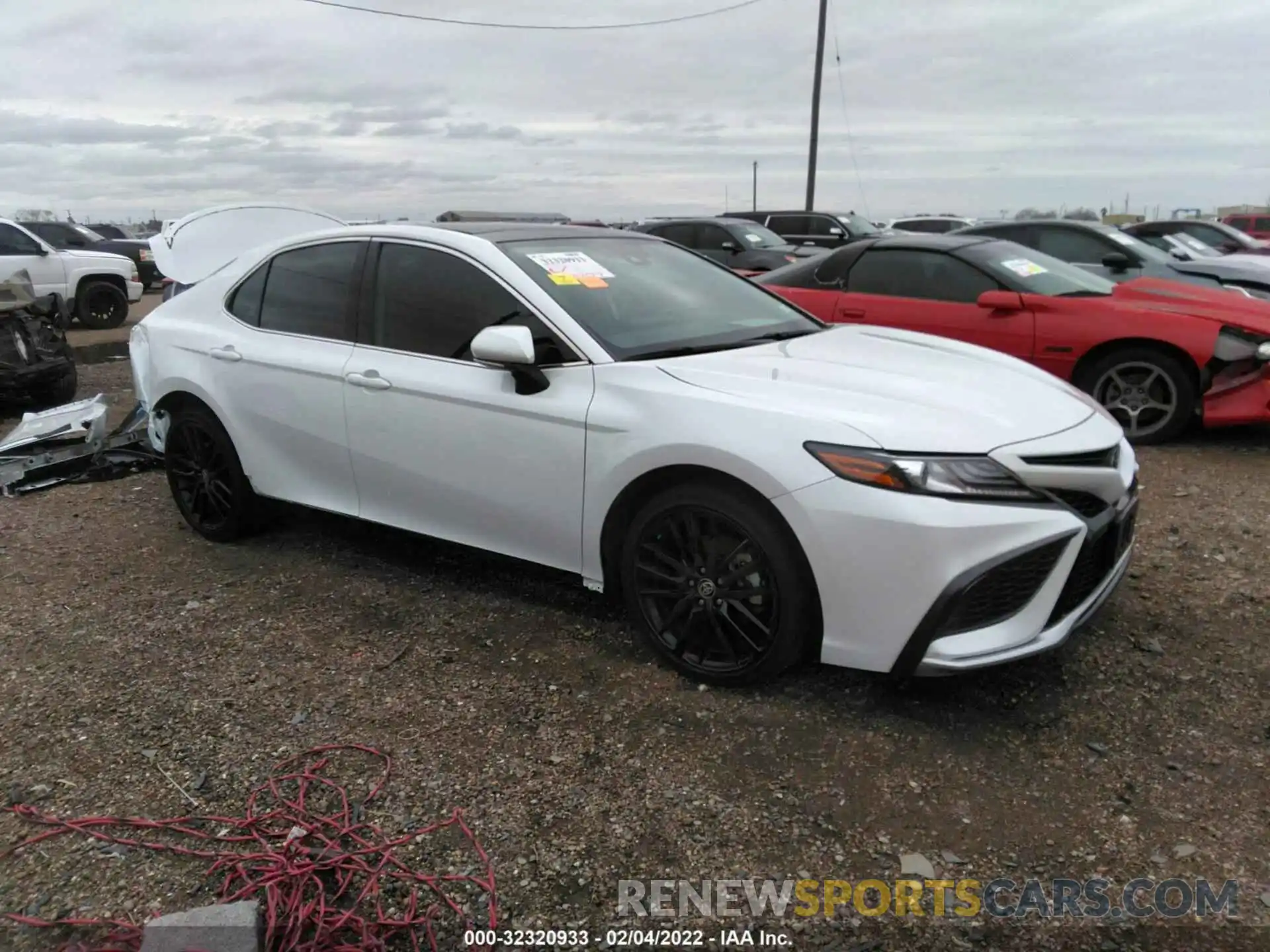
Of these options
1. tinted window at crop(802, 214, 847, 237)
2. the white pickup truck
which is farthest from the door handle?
tinted window at crop(802, 214, 847, 237)

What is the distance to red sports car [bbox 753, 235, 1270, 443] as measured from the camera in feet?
19.0

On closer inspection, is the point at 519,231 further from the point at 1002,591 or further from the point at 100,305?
the point at 100,305

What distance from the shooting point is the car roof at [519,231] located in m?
3.75

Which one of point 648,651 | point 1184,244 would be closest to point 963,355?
point 648,651

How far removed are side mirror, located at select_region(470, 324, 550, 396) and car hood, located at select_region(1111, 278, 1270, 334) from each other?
15.1 feet

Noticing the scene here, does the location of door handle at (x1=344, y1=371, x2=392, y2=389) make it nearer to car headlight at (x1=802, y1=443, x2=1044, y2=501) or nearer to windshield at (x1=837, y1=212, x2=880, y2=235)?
car headlight at (x1=802, y1=443, x2=1044, y2=501)

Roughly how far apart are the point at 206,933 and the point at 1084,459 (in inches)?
106

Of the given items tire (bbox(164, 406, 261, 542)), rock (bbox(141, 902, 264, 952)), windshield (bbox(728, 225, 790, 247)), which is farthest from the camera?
windshield (bbox(728, 225, 790, 247))

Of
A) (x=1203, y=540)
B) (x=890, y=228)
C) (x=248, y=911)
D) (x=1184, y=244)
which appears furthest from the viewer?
(x=890, y=228)

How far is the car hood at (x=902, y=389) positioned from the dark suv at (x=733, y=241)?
9.16 m

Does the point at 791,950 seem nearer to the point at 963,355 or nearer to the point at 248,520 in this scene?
the point at 963,355

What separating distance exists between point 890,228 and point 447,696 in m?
18.9

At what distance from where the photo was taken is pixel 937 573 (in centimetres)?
263

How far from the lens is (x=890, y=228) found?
65.7 ft
